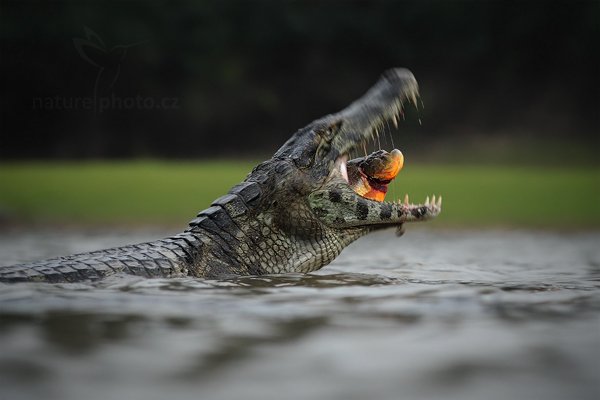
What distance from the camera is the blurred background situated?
947 inches

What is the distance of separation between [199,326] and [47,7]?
24827mm

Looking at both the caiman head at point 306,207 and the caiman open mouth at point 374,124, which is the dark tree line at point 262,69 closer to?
the caiman open mouth at point 374,124

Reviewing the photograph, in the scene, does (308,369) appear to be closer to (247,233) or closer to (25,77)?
(247,233)

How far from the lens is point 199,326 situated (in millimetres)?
2387

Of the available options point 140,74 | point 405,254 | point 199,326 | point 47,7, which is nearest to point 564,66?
point 140,74

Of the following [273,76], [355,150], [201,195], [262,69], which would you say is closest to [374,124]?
[355,150]

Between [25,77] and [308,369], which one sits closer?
[308,369]

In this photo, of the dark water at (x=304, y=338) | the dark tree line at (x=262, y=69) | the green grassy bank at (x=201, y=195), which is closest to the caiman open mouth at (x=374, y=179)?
the dark water at (x=304, y=338)

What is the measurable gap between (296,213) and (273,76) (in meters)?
23.5

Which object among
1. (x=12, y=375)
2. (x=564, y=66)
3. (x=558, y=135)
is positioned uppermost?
(x=564, y=66)

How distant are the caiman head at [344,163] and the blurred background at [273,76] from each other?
18146mm

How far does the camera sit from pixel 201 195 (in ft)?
42.8

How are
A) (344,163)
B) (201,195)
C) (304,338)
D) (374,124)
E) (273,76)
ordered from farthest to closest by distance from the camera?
1. (273,76)
2. (201,195)
3. (374,124)
4. (344,163)
5. (304,338)

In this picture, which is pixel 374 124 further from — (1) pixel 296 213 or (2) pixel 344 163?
(1) pixel 296 213
